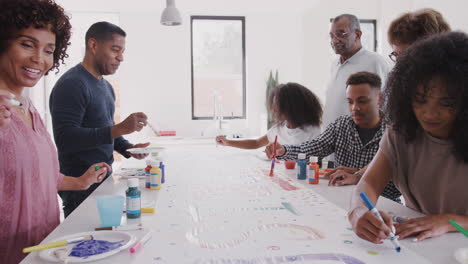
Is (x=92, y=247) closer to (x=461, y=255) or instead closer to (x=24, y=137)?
(x=24, y=137)

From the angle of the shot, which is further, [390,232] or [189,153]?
[189,153]

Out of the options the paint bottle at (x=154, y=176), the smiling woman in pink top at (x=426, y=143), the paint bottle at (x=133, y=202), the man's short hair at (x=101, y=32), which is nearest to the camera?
the smiling woman in pink top at (x=426, y=143)

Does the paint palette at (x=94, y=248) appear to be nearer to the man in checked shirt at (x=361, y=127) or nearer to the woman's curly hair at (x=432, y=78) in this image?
the woman's curly hair at (x=432, y=78)

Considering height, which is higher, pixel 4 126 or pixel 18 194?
pixel 4 126

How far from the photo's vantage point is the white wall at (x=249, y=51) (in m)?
4.48

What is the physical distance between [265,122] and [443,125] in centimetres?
336

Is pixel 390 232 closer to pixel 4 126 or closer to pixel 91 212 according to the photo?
pixel 91 212

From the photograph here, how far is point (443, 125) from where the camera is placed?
1.20m

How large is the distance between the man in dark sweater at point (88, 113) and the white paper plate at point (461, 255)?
5.07 ft

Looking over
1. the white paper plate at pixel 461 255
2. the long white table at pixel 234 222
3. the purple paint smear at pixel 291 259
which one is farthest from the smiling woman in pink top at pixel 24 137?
the white paper plate at pixel 461 255

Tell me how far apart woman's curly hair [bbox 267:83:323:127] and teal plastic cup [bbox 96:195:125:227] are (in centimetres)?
166

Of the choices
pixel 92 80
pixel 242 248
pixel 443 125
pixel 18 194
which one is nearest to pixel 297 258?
pixel 242 248

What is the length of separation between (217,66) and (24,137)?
3672 millimetres

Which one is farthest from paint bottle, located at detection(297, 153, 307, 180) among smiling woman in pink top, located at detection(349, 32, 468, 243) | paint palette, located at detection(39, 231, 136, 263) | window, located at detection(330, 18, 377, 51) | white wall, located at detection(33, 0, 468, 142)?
window, located at detection(330, 18, 377, 51)
